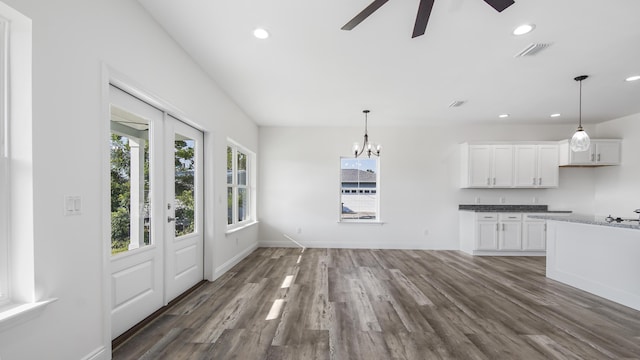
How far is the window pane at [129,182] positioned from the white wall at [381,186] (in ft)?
11.3

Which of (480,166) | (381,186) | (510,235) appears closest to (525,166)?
(480,166)

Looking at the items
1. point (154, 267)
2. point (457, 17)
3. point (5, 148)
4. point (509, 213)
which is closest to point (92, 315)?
point (154, 267)

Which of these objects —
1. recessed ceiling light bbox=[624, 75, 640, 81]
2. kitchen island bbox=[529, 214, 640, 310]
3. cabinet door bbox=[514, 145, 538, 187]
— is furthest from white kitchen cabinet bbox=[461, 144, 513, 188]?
recessed ceiling light bbox=[624, 75, 640, 81]

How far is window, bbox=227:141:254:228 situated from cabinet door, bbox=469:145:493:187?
15.1 feet

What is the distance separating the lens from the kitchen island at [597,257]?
2902mm

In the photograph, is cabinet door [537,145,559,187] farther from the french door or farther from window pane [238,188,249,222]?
the french door

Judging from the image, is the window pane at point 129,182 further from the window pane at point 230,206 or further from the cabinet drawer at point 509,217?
the cabinet drawer at point 509,217

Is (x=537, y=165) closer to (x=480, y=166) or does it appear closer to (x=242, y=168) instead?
(x=480, y=166)

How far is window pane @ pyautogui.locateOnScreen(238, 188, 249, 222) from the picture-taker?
16.5ft

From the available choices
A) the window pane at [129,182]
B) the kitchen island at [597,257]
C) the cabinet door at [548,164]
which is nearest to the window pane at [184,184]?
the window pane at [129,182]

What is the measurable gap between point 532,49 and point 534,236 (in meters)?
4.09

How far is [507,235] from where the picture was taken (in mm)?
5258

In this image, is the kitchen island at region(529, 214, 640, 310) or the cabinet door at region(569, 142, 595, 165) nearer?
the kitchen island at region(529, 214, 640, 310)

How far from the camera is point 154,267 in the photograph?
255 centimetres
